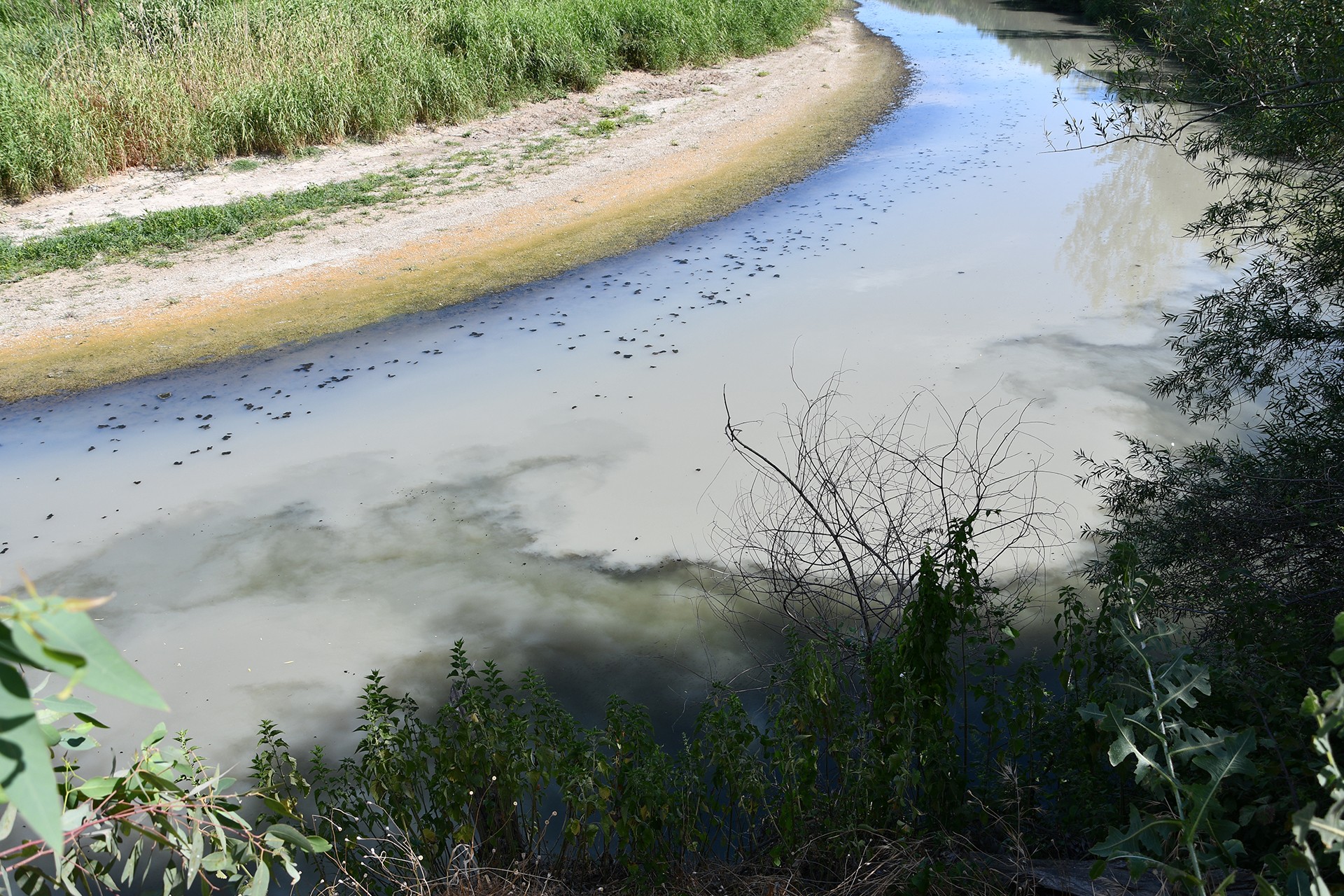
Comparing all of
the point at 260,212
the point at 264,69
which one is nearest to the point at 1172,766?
the point at 260,212

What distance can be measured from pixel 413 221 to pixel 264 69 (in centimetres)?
458

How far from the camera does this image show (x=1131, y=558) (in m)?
3.56

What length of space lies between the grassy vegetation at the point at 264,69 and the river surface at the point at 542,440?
5.70 m

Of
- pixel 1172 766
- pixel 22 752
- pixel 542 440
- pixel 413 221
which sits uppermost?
pixel 22 752

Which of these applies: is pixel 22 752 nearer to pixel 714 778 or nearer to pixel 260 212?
pixel 714 778

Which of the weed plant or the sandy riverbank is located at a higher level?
the sandy riverbank

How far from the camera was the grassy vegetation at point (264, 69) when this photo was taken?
12.5m

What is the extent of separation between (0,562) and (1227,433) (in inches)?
328

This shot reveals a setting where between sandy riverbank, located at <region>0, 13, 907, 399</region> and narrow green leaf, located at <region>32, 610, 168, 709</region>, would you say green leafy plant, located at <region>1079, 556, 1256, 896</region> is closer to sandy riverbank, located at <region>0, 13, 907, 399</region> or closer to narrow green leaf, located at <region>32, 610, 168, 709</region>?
narrow green leaf, located at <region>32, 610, 168, 709</region>

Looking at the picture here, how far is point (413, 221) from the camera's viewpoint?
12102mm

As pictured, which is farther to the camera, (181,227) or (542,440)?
(181,227)

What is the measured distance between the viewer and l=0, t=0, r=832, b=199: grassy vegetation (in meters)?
12.5

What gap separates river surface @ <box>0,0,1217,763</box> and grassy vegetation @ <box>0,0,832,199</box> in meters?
5.70

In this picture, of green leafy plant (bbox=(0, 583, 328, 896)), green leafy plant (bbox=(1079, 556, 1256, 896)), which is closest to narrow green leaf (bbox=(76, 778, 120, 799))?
green leafy plant (bbox=(0, 583, 328, 896))
